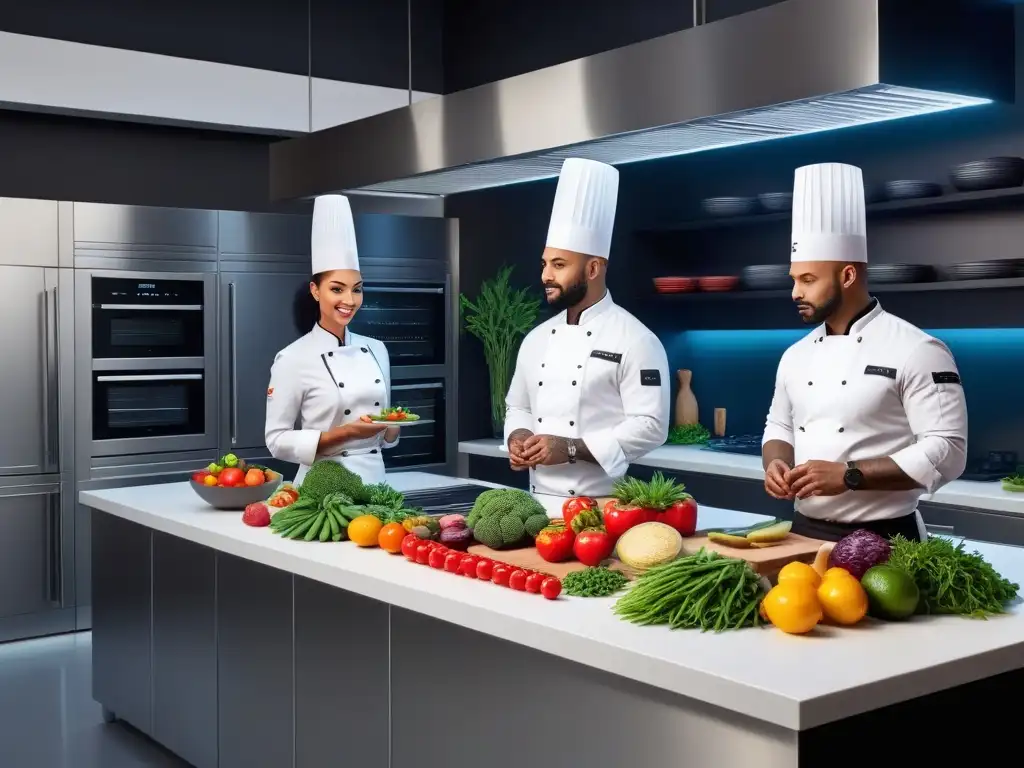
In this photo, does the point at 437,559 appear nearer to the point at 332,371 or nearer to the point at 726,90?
the point at 726,90

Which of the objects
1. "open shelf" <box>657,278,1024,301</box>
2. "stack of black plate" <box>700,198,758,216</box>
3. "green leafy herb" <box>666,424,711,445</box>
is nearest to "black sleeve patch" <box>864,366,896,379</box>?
"open shelf" <box>657,278,1024,301</box>

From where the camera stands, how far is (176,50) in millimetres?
6801

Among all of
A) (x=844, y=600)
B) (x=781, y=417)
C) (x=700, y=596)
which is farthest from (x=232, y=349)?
(x=844, y=600)

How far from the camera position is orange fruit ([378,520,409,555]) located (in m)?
3.18

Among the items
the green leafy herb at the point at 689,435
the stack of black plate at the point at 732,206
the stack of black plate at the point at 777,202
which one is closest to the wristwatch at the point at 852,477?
the stack of black plate at the point at 777,202

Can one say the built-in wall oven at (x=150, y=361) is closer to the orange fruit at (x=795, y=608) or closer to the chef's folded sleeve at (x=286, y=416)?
the chef's folded sleeve at (x=286, y=416)

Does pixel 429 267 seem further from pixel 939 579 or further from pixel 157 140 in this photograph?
pixel 939 579

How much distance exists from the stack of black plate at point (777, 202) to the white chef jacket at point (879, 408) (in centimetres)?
249

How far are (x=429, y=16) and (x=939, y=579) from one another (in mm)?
6379

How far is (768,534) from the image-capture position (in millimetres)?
2781

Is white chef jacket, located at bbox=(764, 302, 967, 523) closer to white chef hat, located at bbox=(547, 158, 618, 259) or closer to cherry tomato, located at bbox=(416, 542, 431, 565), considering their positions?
white chef hat, located at bbox=(547, 158, 618, 259)

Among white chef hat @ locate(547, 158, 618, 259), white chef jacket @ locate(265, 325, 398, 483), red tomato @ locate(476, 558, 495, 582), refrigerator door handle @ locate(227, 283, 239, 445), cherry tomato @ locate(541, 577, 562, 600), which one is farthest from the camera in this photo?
refrigerator door handle @ locate(227, 283, 239, 445)

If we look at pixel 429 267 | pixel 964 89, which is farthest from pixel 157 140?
pixel 964 89

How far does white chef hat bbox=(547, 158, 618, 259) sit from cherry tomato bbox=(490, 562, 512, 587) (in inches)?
54.0
